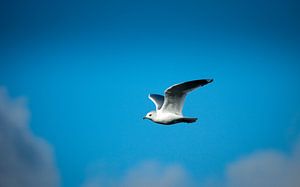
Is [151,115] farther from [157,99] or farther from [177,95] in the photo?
[177,95]

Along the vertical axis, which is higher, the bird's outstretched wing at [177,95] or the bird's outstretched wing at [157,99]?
the bird's outstretched wing at [157,99]

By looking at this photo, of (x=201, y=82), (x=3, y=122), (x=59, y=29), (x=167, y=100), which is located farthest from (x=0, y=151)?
(x=201, y=82)

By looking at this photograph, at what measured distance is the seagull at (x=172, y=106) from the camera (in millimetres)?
2992

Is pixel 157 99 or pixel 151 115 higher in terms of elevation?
pixel 157 99

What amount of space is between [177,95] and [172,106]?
0.32ft

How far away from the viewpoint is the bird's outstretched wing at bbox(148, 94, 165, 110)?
3.24 meters

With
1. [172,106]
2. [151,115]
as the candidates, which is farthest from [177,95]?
[151,115]

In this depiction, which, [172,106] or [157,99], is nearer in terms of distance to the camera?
[172,106]

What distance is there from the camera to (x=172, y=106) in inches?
123

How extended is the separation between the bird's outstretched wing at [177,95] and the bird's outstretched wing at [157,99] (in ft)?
0.31

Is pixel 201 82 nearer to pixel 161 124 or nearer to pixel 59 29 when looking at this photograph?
pixel 161 124

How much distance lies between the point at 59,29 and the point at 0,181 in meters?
1.13

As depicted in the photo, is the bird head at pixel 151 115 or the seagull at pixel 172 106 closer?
the seagull at pixel 172 106

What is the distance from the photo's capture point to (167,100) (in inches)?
121
